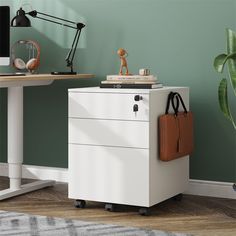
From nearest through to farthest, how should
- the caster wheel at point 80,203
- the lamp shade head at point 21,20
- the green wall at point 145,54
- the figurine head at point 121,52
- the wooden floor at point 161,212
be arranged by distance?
the wooden floor at point 161,212 < the caster wheel at point 80,203 < the figurine head at point 121,52 < the green wall at point 145,54 < the lamp shade head at point 21,20

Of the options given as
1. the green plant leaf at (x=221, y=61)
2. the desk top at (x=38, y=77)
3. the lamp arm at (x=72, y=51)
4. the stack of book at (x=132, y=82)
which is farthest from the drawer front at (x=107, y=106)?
the lamp arm at (x=72, y=51)

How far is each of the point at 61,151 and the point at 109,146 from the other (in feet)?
3.27

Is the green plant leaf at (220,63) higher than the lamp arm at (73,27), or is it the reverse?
the lamp arm at (73,27)

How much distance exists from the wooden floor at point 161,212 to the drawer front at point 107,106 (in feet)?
1.69

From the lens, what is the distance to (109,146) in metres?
3.56

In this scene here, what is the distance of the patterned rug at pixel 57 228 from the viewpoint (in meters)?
3.16

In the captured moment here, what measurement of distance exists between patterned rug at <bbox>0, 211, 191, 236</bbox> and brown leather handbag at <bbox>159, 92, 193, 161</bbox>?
0.50 meters

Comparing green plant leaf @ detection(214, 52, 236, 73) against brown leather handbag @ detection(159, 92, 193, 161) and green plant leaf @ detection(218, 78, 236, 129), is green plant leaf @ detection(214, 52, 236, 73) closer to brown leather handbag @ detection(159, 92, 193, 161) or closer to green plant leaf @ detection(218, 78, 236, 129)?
green plant leaf @ detection(218, 78, 236, 129)

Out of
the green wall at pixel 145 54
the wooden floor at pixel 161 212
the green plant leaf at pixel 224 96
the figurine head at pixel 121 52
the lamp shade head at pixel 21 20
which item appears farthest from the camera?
the lamp shade head at pixel 21 20

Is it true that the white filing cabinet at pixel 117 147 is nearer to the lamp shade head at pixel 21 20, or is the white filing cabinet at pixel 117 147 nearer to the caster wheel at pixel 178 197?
the caster wheel at pixel 178 197

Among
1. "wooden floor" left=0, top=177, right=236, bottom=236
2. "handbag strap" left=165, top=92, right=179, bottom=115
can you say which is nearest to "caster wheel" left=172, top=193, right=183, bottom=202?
"wooden floor" left=0, top=177, right=236, bottom=236

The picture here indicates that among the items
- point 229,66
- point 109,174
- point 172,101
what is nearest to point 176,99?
point 172,101

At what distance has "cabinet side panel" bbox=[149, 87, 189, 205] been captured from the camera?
3.50m

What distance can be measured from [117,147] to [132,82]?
1.21ft
